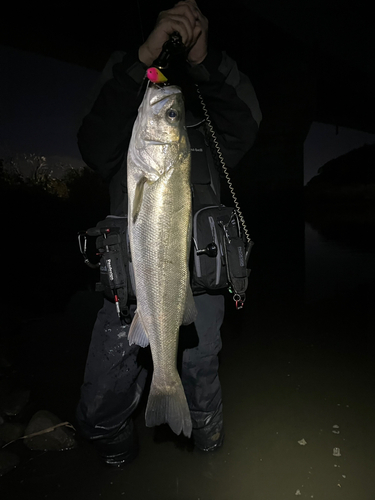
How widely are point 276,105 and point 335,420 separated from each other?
13.6 m

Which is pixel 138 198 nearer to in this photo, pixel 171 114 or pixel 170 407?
pixel 171 114

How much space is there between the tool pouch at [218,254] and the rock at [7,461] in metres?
1.70

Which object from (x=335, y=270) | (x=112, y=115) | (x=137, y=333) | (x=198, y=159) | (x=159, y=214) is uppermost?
(x=112, y=115)

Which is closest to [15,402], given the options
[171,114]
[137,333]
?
[137,333]

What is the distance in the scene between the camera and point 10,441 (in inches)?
96.2

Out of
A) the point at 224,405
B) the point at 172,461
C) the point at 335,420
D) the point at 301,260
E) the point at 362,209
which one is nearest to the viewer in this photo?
the point at 172,461

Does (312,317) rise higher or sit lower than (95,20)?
lower

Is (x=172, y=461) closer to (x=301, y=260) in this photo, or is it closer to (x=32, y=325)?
(x=32, y=325)

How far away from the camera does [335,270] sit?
8242 millimetres

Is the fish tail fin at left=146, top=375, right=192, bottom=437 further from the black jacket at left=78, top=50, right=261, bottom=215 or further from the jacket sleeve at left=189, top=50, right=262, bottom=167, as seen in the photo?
the jacket sleeve at left=189, top=50, right=262, bottom=167

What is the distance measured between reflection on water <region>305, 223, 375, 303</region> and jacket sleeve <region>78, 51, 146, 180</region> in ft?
15.4

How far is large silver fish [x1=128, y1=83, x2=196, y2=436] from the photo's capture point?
4.80ft

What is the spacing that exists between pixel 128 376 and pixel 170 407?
529mm

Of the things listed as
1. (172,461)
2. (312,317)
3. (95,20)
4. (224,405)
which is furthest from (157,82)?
(95,20)
